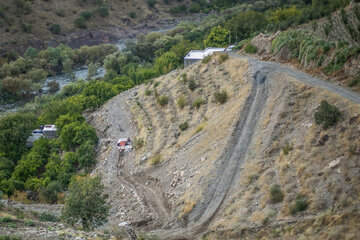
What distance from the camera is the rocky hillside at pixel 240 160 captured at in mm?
16234

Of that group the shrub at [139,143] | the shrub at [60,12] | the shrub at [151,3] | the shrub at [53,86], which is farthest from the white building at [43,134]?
the shrub at [151,3]

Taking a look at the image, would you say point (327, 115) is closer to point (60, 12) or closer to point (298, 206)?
point (298, 206)

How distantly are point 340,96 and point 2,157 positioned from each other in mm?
34775

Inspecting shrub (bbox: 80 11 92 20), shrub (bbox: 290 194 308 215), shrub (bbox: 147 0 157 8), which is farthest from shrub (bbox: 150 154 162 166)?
shrub (bbox: 147 0 157 8)

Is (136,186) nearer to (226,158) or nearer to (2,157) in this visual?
(226,158)

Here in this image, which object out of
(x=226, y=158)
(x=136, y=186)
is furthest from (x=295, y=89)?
(x=136, y=186)

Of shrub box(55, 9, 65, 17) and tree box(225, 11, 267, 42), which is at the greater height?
tree box(225, 11, 267, 42)

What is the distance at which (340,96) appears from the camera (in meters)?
21.2

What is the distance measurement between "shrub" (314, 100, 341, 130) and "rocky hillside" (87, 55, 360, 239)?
32 cm

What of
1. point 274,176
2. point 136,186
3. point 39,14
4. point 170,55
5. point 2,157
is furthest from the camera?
point 39,14

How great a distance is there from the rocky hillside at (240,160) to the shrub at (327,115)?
321 mm

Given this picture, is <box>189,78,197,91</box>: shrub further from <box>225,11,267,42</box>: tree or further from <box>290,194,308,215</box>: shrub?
<box>225,11,267,42</box>: tree

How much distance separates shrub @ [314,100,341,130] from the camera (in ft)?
63.4

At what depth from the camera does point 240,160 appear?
22609mm
